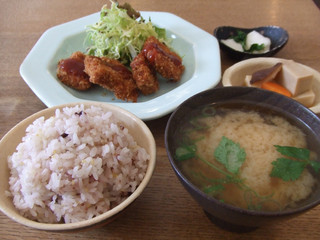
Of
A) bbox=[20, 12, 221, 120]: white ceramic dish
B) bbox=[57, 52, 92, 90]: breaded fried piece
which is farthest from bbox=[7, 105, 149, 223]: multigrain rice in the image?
bbox=[57, 52, 92, 90]: breaded fried piece

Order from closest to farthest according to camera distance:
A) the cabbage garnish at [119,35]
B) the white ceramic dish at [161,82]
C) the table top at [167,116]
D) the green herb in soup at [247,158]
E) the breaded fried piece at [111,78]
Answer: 1. the green herb in soup at [247,158]
2. the table top at [167,116]
3. the white ceramic dish at [161,82]
4. the breaded fried piece at [111,78]
5. the cabbage garnish at [119,35]

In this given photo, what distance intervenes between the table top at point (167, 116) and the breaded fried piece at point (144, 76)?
1.09ft

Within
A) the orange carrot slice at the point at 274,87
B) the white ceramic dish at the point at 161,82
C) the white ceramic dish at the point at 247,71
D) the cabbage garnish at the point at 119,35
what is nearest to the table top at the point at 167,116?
the white ceramic dish at the point at 161,82

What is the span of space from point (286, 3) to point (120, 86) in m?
2.13

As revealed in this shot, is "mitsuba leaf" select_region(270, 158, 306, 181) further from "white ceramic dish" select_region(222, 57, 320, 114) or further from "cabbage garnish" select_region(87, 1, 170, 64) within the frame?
"cabbage garnish" select_region(87, 1, 170, 64)

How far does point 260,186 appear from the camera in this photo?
947mm

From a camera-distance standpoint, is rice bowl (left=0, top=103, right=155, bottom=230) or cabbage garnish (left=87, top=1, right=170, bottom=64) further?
cabbage garnish (left=87, top=1, right=170, bottom=64)

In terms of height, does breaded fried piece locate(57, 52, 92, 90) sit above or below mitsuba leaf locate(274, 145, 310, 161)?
below

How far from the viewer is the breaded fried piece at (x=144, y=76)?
6.16ft

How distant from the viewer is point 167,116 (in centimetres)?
171

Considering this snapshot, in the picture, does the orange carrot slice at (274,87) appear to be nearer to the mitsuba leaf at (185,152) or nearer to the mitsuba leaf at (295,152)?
the mitsuba leaf at (295,152)

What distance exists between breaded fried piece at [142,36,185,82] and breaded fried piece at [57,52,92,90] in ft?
1.55

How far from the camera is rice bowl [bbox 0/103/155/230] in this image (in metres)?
1.01

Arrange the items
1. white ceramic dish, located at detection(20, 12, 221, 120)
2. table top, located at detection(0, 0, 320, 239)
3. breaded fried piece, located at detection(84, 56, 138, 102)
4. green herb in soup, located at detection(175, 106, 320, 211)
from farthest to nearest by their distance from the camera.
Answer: breaded fried piece, located at detection(84, 56, 138, 102)
white ceramic dish, located at detection(20, 12, 221, 120)
table top, located at detection(0, 0, 320, 239)
green herb in soup, located at detection(175, 106, 320, 211)
